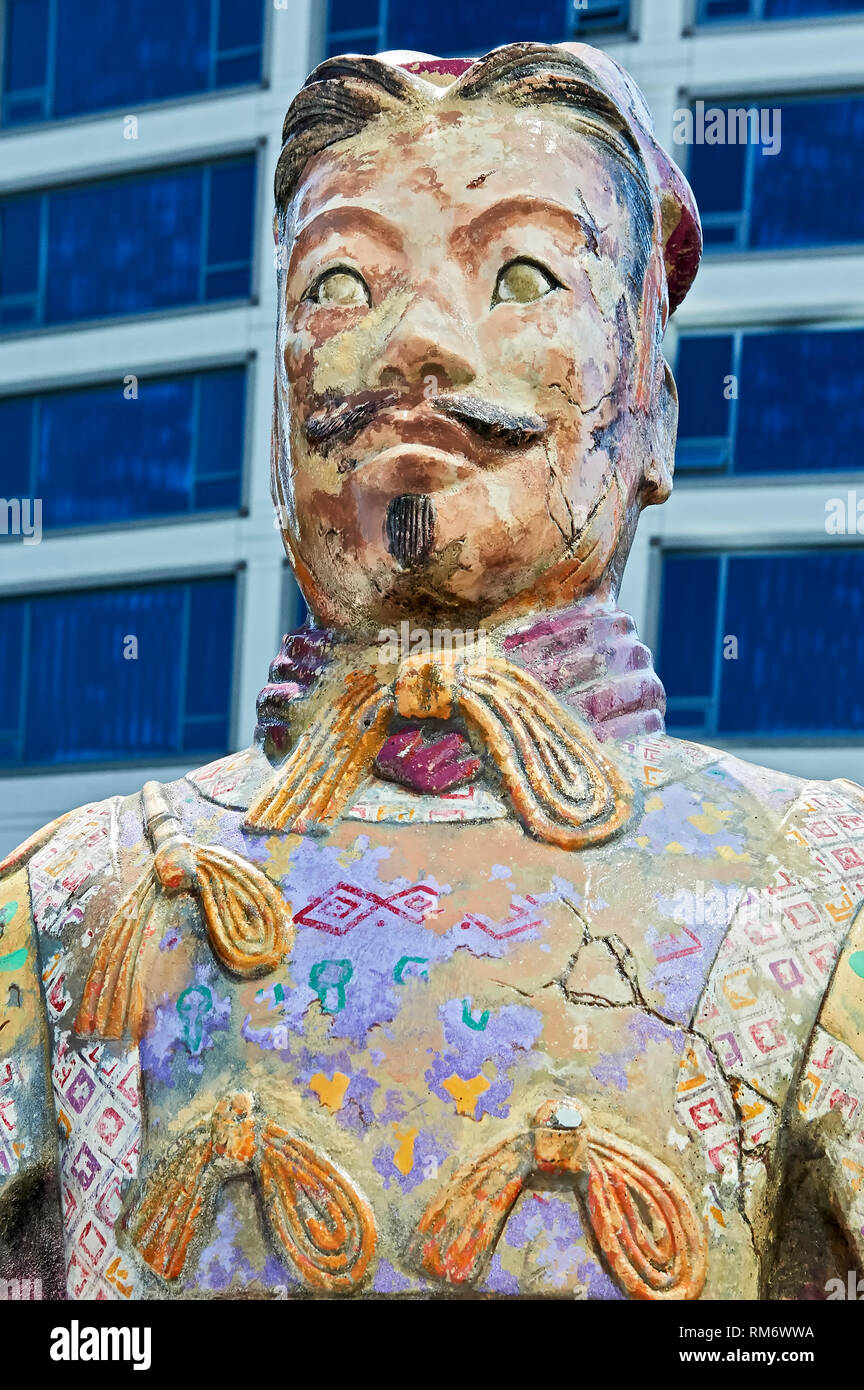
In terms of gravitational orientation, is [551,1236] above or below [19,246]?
below

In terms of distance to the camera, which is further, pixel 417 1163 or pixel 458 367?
pixel 458 367

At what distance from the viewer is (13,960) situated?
3914 millimetres

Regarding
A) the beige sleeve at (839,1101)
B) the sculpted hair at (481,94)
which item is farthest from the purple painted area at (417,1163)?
the sculpted hair at (481,94)

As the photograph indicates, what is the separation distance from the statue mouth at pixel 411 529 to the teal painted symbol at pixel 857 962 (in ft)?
3.25

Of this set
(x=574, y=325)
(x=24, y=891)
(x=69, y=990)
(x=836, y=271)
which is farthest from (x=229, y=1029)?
(x=836, y=271)

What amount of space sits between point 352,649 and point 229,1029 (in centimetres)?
78

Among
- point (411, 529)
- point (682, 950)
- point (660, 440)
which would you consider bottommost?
point (682, 950)

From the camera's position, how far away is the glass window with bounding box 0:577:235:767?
49.8ft

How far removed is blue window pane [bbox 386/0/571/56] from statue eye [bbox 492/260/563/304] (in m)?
11.0

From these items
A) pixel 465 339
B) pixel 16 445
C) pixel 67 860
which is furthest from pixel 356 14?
pixel 67 860

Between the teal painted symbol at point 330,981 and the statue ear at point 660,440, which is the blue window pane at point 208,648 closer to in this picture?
the statue ear at point 660,440

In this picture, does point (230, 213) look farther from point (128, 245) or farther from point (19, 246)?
point (19, 246)

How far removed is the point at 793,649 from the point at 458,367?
10.2 m
